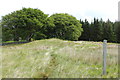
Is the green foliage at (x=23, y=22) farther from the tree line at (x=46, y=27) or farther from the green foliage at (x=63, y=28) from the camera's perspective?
the green foliage at (x=63, y=28)

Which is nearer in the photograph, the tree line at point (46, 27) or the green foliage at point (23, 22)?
the green foliage at point (23, 22)

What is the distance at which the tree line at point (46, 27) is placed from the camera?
29.2 meters

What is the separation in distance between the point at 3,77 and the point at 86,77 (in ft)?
11.1

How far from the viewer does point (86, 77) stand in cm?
396

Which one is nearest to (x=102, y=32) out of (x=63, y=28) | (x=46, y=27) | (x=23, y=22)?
(x=63, y=28)

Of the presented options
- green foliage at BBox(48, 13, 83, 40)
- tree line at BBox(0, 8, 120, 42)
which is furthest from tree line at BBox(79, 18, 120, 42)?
green foliage at BBox(48, 13, 83, 40)

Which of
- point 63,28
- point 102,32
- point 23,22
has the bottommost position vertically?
point 102,32

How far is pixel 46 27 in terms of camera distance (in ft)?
121

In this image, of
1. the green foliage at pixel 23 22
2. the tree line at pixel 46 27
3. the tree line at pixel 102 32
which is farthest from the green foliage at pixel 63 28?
the tree line at pixel 102 32

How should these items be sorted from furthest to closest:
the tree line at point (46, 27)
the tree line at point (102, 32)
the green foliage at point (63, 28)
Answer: the tree line at point (102, 32) < the green foliage at point (63, 28) < the tree line at point (46, 27)

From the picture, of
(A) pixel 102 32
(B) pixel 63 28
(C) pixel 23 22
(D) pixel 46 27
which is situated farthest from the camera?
(A) pixel 102 32

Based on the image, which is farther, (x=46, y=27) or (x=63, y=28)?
(x=63, y=28)

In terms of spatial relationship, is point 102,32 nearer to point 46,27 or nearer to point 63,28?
point 63,28

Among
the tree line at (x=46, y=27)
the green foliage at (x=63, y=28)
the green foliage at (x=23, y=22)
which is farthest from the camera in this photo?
the green foliage at (x=63, y=28)
